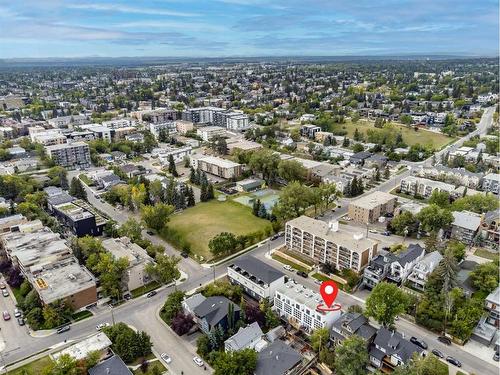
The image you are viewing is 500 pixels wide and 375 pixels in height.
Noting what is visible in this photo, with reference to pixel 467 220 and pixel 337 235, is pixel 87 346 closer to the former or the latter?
pixel 337 235

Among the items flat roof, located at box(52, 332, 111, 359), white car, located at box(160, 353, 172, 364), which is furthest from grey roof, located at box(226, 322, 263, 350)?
flat roof, located at box(52, 332, 111, 359)

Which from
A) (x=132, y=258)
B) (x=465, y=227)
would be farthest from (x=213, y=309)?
(x=465, y=227)

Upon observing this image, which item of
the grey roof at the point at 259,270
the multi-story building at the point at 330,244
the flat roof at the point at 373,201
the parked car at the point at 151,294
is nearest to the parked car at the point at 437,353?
the multi-story building at the point at 330,244

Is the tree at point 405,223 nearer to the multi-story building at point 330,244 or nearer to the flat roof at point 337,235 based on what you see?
the flat roof at point 337,235

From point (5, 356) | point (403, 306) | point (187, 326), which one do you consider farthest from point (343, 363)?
point (5, 356)

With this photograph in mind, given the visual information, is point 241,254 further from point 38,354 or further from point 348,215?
point 38,354

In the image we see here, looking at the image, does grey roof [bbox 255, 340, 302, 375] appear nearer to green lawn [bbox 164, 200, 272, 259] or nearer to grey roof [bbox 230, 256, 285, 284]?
grey roof [bbox 230, 256, 285, 284]
